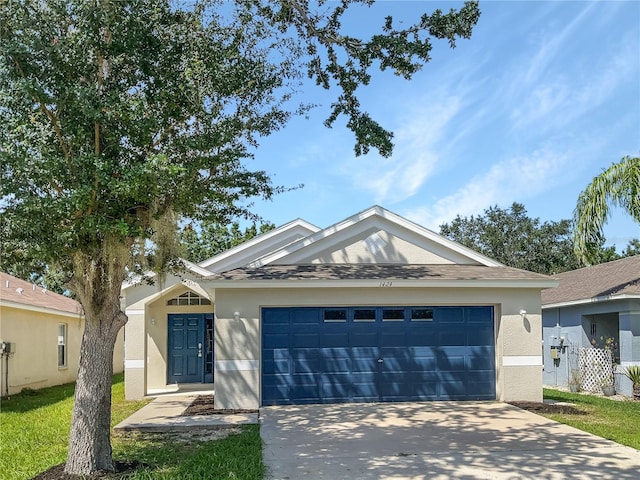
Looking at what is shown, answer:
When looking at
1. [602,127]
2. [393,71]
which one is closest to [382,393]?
[393,71]

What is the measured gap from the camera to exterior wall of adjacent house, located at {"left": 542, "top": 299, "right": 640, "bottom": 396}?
15.9 m

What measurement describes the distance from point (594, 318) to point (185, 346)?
1253cm

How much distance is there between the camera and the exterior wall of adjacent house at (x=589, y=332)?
15.9 m

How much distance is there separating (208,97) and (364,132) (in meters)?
2.43

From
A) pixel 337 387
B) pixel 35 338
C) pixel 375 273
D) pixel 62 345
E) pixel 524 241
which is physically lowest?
pixel 337 387

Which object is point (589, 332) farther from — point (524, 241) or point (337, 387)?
point (524, 241)

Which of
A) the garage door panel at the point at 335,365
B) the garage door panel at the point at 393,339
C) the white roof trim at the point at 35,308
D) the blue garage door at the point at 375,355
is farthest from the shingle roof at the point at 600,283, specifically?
the white roof trim at the point at 35,308

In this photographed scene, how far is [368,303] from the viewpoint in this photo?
13.6 m

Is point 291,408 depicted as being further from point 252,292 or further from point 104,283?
point 104,283

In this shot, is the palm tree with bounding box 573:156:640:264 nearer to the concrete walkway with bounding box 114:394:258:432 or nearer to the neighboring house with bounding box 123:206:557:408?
the neighboring house with bounding box 123:206:557:408

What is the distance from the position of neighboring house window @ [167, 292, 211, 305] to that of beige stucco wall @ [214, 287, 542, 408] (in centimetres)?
509

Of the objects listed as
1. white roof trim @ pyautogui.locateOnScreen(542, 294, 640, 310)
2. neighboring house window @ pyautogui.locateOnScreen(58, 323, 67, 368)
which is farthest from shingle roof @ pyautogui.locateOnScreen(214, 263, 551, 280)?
neighboring house window @ pyautogui.locateOnScreen(58, 323, 67, 368)

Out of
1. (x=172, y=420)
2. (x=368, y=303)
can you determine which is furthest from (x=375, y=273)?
(x=172, y=420)

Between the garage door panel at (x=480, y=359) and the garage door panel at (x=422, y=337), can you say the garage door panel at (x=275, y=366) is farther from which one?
the garage door panel at (x=480, y=359)
